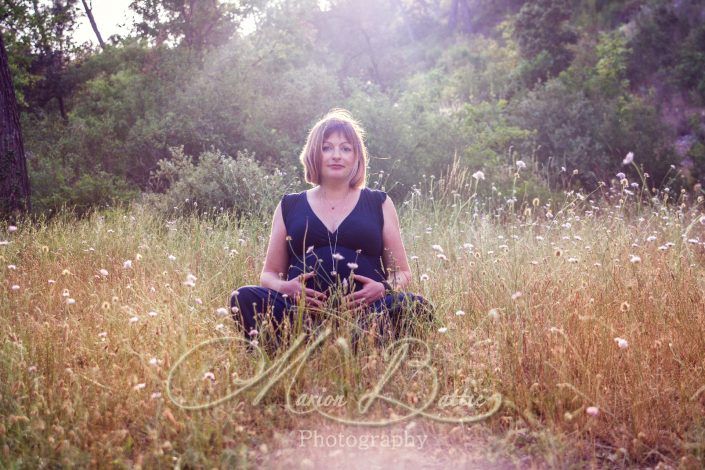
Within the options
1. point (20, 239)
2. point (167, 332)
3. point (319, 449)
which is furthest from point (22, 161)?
point (319, 449)

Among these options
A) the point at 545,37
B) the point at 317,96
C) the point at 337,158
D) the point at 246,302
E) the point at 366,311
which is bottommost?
the point at 366,311

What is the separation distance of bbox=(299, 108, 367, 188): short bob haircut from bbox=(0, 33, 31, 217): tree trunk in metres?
4.91

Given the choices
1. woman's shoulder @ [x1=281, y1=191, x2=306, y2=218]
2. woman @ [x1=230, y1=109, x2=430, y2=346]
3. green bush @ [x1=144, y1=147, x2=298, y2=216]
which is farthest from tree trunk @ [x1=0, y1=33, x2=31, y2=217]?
woman @ [x1=230, y1=109, x2=430, y2=346]

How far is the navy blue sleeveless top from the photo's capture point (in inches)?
135

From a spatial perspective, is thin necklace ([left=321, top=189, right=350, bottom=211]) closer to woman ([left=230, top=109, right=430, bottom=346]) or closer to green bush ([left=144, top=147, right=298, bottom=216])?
woman ([left=230, top=109, right=430, bottom=346])

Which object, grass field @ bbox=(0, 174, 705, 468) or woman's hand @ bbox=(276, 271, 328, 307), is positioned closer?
grass field @ bbox=(0, 174, 705, 468)

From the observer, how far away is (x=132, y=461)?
89.8 inches

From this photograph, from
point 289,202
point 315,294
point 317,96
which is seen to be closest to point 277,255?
point 289,202

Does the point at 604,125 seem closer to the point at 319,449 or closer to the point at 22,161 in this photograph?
the point at 22,161

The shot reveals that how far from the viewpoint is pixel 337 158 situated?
140 inches

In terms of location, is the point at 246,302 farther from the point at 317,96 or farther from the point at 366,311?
the point at 317,96

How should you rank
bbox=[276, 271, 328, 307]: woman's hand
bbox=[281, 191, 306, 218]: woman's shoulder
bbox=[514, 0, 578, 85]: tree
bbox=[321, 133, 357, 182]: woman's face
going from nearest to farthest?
bbox=[276, 271, 328, 307]: woman's hand < bbox=[321, 133, 357, 182]: woman's face < bbox=[281, 191, 306, 218]: woman's shoulder < bbox=[514, 0, 578, 85]: tree

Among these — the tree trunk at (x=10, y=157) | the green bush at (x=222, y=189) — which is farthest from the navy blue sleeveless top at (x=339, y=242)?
the tree trunk at (x=10, y=157)

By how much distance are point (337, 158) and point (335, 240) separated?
1.57ft
